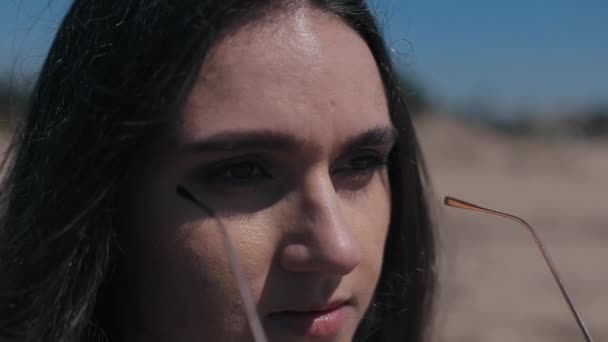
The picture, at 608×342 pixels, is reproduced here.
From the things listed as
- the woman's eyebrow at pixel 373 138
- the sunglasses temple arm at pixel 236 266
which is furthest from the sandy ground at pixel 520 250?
the sunglasses temple arm at pixel 236 266

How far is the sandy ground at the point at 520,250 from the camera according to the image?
8125 millimetres

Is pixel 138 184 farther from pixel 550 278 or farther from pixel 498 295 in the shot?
pixel 550 278

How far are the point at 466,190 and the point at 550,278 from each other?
8.27 metres

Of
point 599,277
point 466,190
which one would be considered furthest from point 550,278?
point 466,190

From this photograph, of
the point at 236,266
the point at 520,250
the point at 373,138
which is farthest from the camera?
the point at 520,250

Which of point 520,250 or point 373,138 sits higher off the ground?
point 373,138

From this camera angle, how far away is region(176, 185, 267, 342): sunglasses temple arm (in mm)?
1696

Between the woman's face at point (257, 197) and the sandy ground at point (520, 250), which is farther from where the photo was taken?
the sandy ground at point (520, 250)

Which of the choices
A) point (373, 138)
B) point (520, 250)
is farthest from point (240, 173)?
point (520, 250)

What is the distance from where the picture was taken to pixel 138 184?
1.90 meters

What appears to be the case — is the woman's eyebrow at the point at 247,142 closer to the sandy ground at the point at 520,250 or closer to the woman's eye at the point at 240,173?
the woman's eye at the point at 240,173

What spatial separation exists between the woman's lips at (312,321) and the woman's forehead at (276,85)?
0.41 m

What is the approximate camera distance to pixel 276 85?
182 cm

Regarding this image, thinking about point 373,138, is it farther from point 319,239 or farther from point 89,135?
point 89,135
